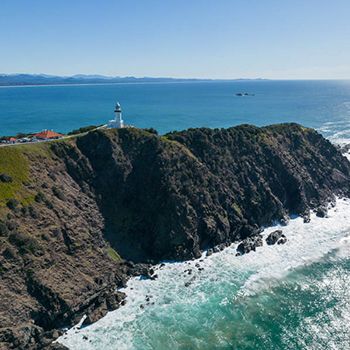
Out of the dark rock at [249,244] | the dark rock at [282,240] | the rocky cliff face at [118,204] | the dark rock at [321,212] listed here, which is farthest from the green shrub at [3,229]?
the dark rock at [321,212]

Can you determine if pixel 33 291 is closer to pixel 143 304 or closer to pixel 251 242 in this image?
pixel 143 304

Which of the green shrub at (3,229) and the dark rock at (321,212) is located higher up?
the green shrub at (3,229)

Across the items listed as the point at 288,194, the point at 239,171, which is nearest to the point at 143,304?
the point at 239,171

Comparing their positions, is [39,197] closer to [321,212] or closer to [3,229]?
[3,229]

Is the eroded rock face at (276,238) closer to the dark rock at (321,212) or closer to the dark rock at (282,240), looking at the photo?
the dark rock at (282,240)

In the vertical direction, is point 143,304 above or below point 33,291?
below

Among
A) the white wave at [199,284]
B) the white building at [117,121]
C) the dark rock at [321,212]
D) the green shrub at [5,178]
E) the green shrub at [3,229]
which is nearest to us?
the white wave at [199,284]

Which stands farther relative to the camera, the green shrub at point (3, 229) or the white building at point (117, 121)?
the white building at point (117, 121)
